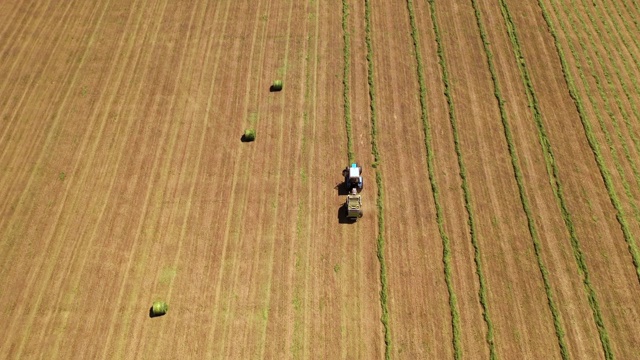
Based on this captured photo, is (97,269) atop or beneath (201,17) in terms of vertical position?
beneath

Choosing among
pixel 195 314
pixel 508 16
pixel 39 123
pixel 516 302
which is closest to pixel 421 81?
pixel 508 16

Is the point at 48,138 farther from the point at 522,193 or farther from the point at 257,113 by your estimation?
the point at 522,193

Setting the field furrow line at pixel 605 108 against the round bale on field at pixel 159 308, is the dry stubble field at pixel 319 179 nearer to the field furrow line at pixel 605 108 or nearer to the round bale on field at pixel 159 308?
the field furrow line at pixel 605 108

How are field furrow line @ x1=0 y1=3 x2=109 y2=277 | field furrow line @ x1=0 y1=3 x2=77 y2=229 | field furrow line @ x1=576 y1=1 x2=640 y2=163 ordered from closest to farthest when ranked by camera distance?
field furrow line @ x1=0 y1=3 x2=109 y2=277
field furrow line @ x1=0 y1=3 x2=77 y2=229
field furrow line @ x1=576 y1=1 x2=640 y2=163

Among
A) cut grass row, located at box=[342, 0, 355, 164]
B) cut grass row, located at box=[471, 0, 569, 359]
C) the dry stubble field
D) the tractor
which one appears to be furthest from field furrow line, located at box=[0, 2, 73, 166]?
cut grass row, located at box=[471, 0, 569, 359]

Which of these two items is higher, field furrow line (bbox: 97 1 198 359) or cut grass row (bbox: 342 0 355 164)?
cut grass row (bbox: 342 0 355 164)

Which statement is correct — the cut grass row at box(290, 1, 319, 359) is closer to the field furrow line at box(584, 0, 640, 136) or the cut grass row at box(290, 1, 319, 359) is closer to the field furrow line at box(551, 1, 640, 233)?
the field furrow line at box(551, 1, 640, 233)

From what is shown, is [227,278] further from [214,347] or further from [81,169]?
[81,169]
